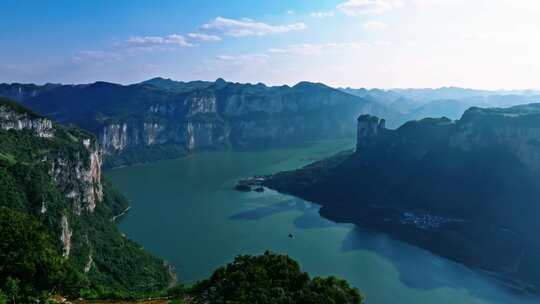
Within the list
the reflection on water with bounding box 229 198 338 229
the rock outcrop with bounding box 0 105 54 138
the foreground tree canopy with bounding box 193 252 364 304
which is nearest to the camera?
the foreground tree canopy with bounding box 193 252 364 304

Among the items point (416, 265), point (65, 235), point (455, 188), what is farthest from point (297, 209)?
point (65, 235)

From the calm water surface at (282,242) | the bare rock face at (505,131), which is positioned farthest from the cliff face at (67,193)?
the bare rock face at (505,131)

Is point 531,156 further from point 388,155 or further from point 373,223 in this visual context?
point 388,155

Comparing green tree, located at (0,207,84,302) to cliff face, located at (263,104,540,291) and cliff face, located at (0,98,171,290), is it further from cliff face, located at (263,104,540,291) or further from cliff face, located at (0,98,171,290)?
cliff face, located at (263,104,540,291)

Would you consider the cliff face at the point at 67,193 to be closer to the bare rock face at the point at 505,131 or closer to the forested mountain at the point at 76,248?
the forested mountain at the point at 76,248

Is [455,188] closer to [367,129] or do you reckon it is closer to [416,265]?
[416,265]

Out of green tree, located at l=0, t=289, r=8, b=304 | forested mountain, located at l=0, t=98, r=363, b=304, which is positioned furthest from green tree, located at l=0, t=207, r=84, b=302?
green tree, located at l=0, t=289, r=8, b=304
